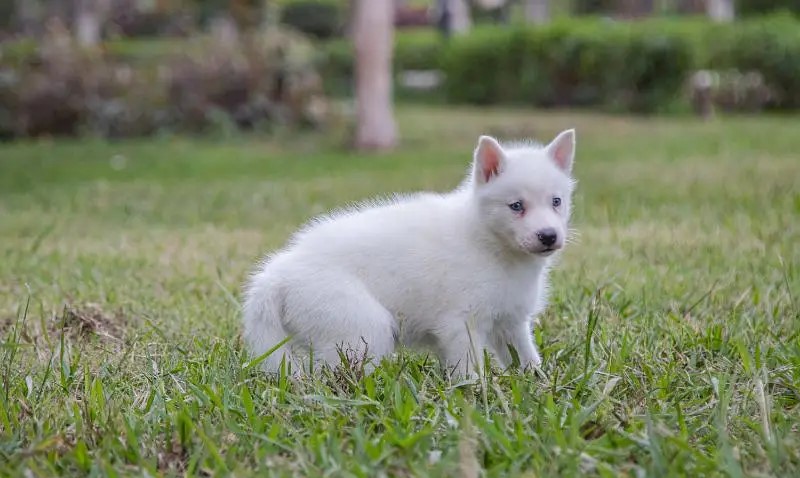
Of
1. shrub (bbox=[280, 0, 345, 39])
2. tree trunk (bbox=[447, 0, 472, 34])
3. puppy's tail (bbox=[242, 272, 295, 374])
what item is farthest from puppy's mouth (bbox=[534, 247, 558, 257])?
shrub (bbox=[280, 0, 345, 39])

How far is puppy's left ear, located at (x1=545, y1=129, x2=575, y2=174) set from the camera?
12.3ft

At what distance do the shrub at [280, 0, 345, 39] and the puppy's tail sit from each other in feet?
109

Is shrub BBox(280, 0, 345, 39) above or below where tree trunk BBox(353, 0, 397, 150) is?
below

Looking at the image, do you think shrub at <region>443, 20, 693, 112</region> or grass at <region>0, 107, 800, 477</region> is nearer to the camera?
grass at <region>0, 107, 800, 477</region>

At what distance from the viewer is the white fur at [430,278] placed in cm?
353

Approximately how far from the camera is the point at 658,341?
3949 millimetres

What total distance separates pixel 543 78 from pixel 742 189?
1347cm

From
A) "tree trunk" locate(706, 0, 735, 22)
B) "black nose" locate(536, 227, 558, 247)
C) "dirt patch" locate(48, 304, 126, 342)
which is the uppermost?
"black nose" locate(536, 227, 558, 247)

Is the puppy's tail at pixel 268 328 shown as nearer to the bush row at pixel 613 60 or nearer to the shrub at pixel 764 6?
the bush row at pixel 613 60

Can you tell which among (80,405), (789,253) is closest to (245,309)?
(80,405)

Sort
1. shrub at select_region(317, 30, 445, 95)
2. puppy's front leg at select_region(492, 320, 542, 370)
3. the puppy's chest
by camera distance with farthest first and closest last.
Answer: shrub at select_region(317, 30, 445, 95), puppy's front leg at select_region(492, 320, 542, 370), the puppy's chest

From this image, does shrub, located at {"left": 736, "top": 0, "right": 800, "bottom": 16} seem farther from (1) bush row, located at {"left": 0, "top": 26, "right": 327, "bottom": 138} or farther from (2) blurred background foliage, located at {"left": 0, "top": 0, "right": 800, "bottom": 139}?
(1) bush row, located at {"left": 0, "top": 26, "right": 327, "bottom": 138}

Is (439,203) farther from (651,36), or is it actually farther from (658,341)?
(651,36)

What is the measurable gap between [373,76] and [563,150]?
1033 cm
